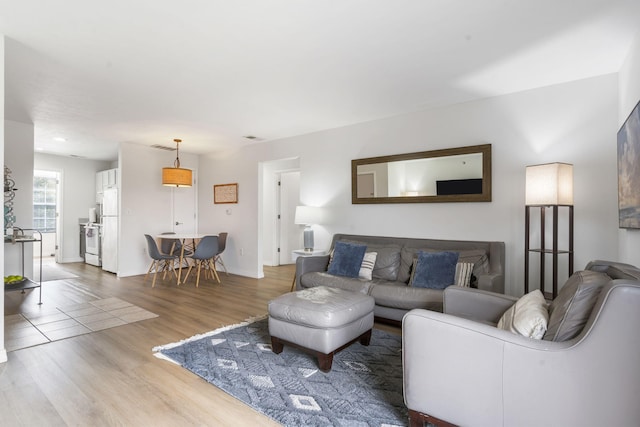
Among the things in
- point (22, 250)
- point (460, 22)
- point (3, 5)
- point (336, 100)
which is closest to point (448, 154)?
point (336, 100)

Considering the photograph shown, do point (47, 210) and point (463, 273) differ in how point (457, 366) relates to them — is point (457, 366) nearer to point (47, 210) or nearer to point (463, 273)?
point (463, 273)

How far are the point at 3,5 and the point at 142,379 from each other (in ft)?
8.06

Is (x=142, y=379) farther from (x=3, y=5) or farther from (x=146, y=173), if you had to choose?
(x=146, y=173)

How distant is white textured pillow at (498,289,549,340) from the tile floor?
11.1 ft

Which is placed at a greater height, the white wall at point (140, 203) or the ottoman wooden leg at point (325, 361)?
the white wall at point (140, 203)

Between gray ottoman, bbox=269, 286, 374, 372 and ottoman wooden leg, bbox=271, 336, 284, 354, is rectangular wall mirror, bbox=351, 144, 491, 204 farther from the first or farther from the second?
ottoman wooden leg, bbox=271, 336, 284, 354

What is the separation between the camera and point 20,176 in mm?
4668

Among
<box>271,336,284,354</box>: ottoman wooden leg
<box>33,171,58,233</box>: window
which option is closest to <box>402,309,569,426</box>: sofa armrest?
<box>271,336,284,354</box>: ottoman wooden leg

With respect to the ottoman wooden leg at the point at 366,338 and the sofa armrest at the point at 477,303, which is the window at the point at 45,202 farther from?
the sofa armrest at the point at 477,303

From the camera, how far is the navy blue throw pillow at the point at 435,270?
10.5ft

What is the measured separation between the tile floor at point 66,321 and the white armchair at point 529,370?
305 cm

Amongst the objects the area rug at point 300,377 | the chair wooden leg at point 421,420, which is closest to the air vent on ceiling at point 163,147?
the area rug at point 300,377

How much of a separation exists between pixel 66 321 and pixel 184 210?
11.4ft

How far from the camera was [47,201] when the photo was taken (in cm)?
802
